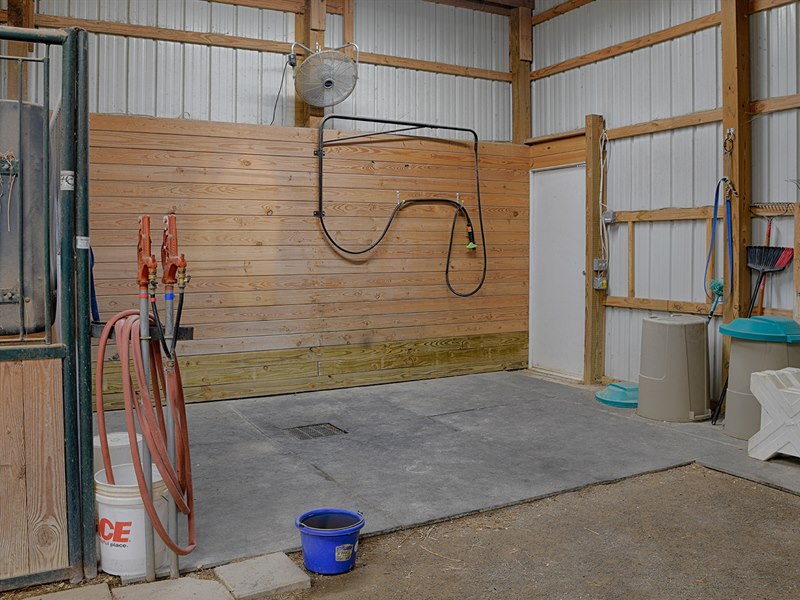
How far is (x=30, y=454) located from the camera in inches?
102

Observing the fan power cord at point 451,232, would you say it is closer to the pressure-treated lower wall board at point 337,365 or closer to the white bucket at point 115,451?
the pressure-treated lower wall board at point 337,365

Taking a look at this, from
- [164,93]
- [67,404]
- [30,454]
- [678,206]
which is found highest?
[164,93]

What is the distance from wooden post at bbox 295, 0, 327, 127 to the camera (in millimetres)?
→ 6230

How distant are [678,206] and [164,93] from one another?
14.2 feet

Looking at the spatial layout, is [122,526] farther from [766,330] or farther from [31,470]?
[766,330]

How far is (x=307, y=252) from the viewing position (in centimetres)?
618

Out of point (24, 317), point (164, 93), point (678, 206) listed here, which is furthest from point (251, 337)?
point (678, 206)

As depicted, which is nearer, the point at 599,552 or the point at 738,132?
the point at 599,552

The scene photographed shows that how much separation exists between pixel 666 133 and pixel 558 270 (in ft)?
5.62

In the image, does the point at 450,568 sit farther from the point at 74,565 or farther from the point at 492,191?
the point at 492,191

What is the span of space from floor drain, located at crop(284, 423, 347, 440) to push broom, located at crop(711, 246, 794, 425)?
8.94 ft

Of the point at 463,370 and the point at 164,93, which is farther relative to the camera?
the point at 463,370

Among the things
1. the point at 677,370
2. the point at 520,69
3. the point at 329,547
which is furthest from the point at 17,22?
the point at 677,370

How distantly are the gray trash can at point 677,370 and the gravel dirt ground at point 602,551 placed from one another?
138cm
